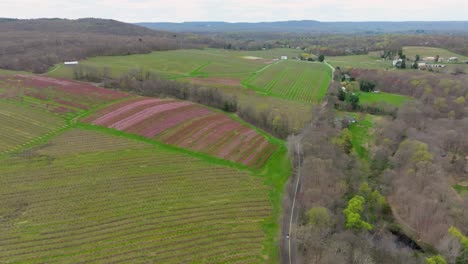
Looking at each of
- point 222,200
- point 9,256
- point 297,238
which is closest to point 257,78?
point 222,200

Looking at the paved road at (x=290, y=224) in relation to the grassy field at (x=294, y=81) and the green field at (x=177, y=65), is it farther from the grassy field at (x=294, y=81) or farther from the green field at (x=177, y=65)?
the green field at (x=177, y=65)

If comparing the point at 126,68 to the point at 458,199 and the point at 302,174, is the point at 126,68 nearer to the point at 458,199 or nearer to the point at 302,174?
the point at 302,174

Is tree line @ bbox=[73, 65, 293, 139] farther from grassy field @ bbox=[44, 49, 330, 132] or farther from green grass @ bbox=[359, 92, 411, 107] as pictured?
green grass @ bbox=[359, 92, 411, 107]

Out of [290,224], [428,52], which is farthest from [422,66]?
[290,224]

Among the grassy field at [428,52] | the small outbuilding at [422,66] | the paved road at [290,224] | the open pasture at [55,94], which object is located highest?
the grassy field at [428,52]

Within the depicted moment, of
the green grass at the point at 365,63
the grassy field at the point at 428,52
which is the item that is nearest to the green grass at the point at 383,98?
the green grass at the point at 365,63
